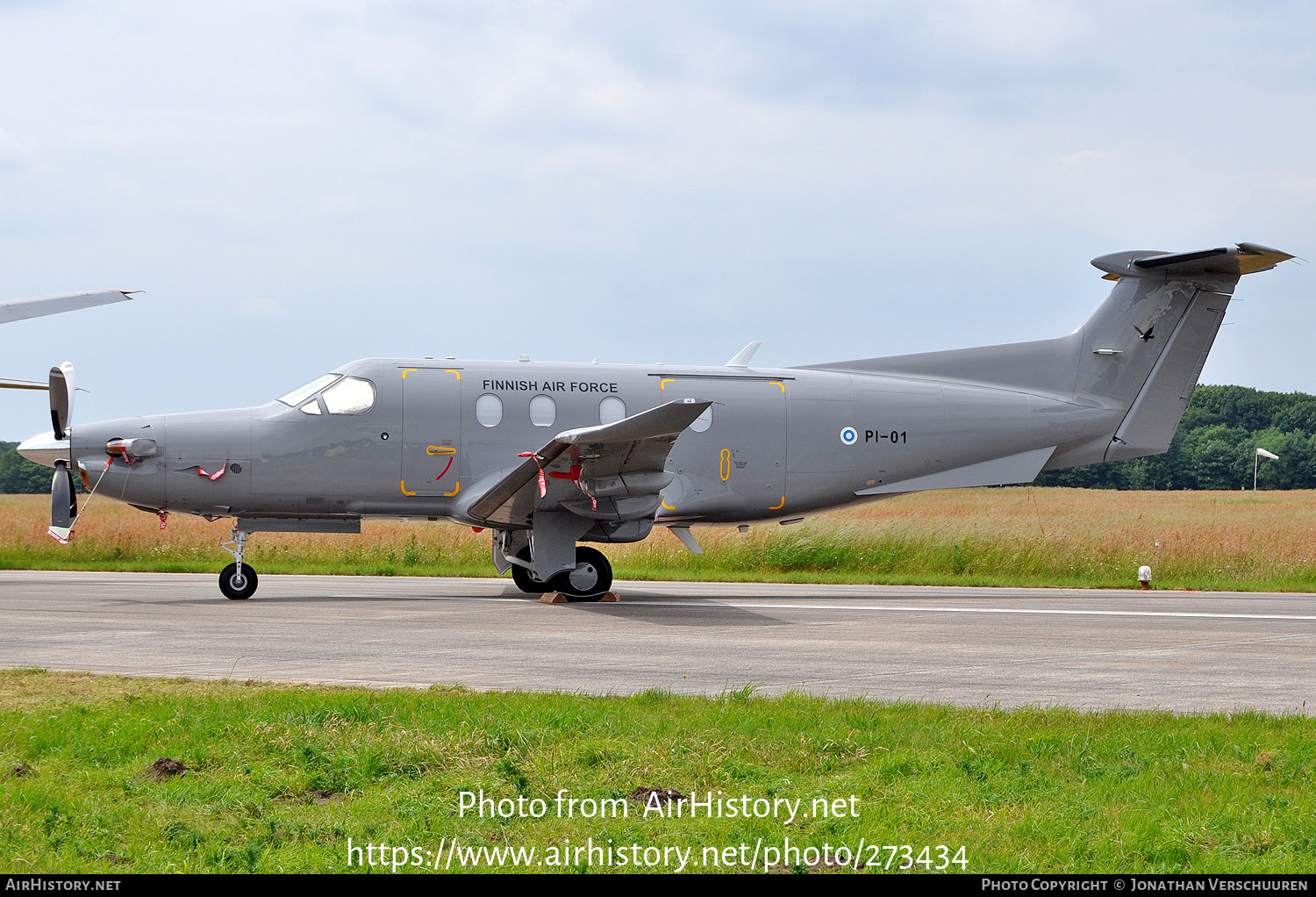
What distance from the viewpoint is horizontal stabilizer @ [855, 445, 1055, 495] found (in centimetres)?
1803

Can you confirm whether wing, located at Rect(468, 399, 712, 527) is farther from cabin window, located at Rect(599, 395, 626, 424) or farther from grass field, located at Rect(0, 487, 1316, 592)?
grass field, located at Rect(0, 487, 1316, 592)

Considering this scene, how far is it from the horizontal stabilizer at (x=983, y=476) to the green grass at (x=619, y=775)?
35.0ft

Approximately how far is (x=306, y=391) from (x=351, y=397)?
27.6 inches

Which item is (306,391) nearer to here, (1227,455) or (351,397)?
(351,397)

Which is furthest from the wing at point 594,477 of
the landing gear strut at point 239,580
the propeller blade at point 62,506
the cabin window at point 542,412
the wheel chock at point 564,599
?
the propeller blade at point 62,506

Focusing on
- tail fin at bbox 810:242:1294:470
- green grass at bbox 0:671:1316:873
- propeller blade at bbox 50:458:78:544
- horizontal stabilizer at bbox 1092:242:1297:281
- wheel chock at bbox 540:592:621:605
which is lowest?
wheel chock at bbox 540:592:621:605

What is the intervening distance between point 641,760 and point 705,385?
1198 cm

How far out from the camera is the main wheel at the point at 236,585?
16031mm

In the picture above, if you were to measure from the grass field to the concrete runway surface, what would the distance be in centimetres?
440

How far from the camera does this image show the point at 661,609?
15477mm

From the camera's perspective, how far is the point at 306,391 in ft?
55.1

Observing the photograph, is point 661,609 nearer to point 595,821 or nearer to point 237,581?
point 237,581

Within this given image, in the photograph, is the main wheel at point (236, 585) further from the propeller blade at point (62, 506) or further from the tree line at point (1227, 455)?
the tree line at point (1227, 455)

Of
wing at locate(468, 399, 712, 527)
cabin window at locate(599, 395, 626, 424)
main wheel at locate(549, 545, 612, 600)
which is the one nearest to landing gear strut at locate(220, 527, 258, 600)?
wing at locate(468, 399, 712, 527)
